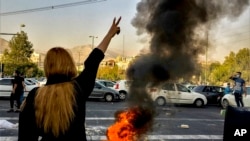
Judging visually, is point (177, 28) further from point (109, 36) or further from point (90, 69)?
point (90, 69)

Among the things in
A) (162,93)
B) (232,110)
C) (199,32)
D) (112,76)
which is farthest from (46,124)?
(112,76)

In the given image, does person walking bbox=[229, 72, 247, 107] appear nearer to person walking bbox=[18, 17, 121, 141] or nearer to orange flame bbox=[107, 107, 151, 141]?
orange flame bbox=[107, 107, 151, 141]

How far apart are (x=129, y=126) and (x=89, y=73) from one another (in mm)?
3420

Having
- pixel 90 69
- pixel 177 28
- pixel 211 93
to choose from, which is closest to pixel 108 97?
pixel 211 93

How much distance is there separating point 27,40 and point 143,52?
57.9 m

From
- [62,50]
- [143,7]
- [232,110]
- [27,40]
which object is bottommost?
[232,110]

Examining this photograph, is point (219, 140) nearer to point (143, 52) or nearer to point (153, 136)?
point (153, 136)

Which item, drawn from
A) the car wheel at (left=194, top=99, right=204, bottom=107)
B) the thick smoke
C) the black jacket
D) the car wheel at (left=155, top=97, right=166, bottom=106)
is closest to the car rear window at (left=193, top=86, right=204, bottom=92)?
the car wheel at (left=194, top=99, right=204, bottom=107)

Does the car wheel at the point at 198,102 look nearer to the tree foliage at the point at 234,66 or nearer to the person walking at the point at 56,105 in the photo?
the tree foliage at the point at 234,66

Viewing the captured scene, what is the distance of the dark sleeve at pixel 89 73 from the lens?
2.72m

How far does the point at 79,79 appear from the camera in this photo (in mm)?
2715

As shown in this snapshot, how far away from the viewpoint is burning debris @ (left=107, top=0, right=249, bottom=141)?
6922 mm

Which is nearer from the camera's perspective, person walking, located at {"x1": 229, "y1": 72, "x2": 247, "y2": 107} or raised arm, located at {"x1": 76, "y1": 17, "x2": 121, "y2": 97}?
raised arm, located at {"x1": 76, "y1": 17, "x2": 121, "y2": 97}

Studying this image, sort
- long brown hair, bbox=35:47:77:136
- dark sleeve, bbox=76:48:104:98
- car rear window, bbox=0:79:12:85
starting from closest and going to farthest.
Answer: long brown hair, bbox=35:47:77:136 < dark sleeve, bbox=76:48:104:98 < car rear window, bbox=0:79:12:85
